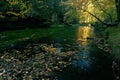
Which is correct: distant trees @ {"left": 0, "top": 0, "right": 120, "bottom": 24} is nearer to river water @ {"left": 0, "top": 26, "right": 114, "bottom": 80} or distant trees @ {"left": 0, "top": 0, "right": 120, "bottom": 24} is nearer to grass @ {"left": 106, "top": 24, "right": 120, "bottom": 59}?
grass @ {"left": 106, "top": 24, "right": 120, "bottom": 59}

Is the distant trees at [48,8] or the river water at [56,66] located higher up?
the distant trees at [48,8]

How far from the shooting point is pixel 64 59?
23000mm

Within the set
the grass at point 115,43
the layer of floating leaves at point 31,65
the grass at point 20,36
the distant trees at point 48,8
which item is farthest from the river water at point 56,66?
the distant trees at point 48,8

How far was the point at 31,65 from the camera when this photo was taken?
66.1 feet

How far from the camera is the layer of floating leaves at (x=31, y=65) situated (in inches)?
669

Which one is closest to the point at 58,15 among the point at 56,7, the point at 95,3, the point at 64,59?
the point at 56,7

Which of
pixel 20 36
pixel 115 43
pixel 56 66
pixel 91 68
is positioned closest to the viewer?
pixel 91 68

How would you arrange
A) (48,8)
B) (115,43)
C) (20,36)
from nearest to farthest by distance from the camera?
(115,43), (20,36), (48,8)

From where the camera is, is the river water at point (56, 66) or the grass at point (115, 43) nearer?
the river water at point (56, 66)

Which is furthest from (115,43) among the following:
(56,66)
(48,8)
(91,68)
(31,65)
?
(48,8)

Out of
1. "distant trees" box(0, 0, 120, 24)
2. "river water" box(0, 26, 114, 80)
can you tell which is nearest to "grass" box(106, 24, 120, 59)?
"river water" box(0, 26, 114, 80)

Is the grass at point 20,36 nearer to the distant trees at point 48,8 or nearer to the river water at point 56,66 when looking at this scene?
the distant trees at point 48,8

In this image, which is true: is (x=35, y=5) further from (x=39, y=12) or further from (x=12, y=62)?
(x=12, y=62)

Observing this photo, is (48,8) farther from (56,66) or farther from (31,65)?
(56,66)
